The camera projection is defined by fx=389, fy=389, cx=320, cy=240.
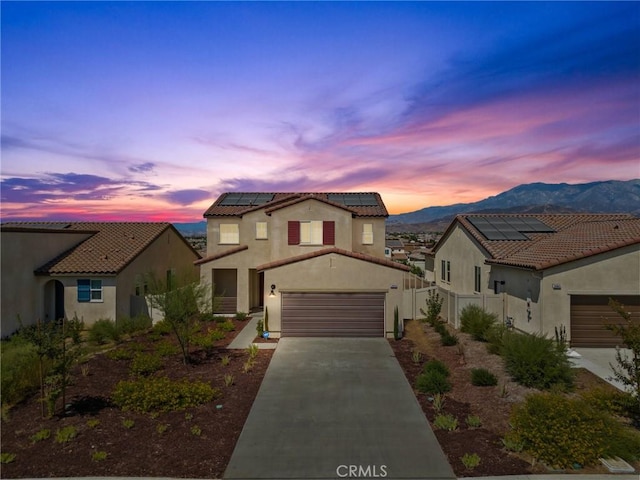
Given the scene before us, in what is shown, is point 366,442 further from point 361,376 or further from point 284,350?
point 284,350

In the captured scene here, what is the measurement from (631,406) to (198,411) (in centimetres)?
1020

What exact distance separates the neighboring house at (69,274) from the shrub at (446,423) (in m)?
15.9

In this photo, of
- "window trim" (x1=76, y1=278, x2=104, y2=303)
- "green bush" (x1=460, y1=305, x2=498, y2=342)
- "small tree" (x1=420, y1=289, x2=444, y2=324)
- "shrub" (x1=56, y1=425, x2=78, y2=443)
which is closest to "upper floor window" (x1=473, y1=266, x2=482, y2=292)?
"small tree" (x1=420, y1=289, x2=444, y2=324)

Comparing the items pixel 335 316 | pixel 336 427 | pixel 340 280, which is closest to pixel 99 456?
pixel 336 427

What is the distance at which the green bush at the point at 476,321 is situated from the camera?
15.8 metres

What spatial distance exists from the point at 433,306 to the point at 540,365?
26.8 ft

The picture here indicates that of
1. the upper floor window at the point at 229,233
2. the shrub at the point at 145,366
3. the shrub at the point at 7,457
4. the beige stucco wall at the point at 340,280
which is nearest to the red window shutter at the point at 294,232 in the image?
the upper floor window at the point at 229,233

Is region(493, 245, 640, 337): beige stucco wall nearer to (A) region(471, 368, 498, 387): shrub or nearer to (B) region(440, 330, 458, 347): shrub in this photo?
(B) region(440, 330, 458, 347): shrub

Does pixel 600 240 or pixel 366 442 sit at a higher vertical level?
pixel 600 240

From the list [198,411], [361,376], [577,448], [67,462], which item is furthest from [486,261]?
[67,462]

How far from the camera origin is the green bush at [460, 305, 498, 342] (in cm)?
1579

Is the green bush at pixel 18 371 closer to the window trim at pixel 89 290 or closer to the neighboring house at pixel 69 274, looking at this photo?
the neighboring house at pixel 69 274

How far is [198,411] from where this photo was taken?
941cm

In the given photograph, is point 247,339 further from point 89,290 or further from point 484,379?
point 484,379
